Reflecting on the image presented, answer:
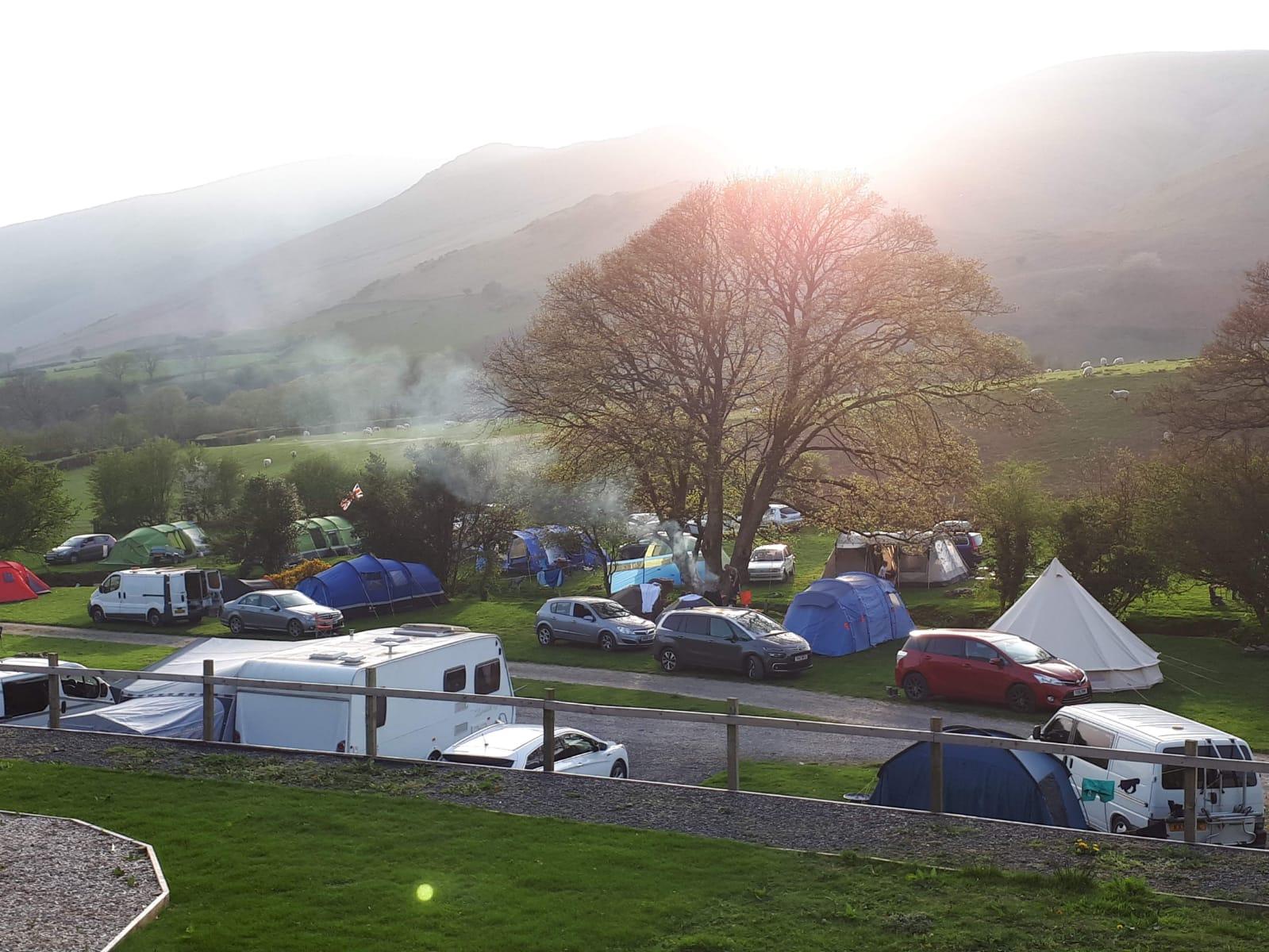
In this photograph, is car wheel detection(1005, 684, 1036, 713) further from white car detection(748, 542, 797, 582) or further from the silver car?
the silver car

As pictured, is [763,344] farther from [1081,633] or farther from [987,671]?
[987,671]

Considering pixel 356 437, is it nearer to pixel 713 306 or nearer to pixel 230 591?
pixel 230 591

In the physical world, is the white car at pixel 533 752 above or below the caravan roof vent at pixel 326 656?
below

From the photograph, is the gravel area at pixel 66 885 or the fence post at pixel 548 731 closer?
the gravel area at pixel 66 885

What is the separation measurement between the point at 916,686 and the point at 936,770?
520 inches

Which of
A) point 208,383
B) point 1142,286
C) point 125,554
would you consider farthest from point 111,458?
point 1142,286

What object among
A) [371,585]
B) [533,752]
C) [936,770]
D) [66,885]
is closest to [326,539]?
[371,585]

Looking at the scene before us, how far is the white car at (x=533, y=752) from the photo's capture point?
13703 millimetres

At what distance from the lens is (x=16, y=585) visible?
144ft

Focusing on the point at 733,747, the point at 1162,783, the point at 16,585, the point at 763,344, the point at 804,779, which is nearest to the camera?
the point at 733,747

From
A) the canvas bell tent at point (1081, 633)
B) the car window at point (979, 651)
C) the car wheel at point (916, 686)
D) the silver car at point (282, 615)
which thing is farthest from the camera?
the silver car at point (282, 615)

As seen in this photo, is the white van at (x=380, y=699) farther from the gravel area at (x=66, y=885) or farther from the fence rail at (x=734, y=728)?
the gravel area at (x=66, y=885)

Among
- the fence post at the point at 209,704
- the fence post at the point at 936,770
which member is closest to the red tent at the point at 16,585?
the fence post at the point at 209,704

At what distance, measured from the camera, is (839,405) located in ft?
113
